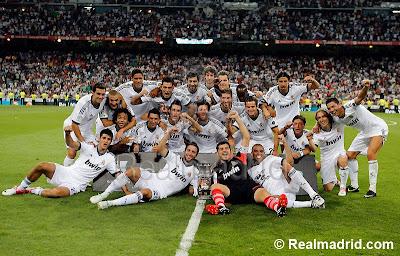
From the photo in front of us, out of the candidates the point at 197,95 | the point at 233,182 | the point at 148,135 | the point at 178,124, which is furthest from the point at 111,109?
the point at 233,182

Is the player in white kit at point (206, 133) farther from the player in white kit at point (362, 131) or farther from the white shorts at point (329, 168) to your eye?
the player in white kit at point (362, 131)

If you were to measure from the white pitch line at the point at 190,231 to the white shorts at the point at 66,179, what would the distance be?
2019mm

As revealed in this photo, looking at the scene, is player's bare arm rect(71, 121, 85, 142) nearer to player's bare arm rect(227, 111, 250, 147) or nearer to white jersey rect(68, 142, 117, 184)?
white jersey rect(68, 142, 117, 184)

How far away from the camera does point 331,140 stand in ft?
29.0

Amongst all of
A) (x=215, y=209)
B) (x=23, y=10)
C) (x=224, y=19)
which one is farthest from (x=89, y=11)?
(x=215, y=209)

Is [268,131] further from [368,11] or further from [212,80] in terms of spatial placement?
[368,11]

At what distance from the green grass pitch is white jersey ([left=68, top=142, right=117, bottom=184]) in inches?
13.1

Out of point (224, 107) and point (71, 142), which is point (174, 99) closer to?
point (224, 107)

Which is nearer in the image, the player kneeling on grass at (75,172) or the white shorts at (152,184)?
the white shorts at (152,184)

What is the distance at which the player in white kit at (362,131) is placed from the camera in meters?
8.46

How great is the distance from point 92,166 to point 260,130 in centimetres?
314

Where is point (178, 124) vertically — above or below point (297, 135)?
above

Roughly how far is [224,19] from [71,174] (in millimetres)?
37875

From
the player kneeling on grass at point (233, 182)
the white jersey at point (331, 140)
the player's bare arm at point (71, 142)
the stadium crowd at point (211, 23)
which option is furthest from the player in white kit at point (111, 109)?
the stadium crowd at point (211, 23)
